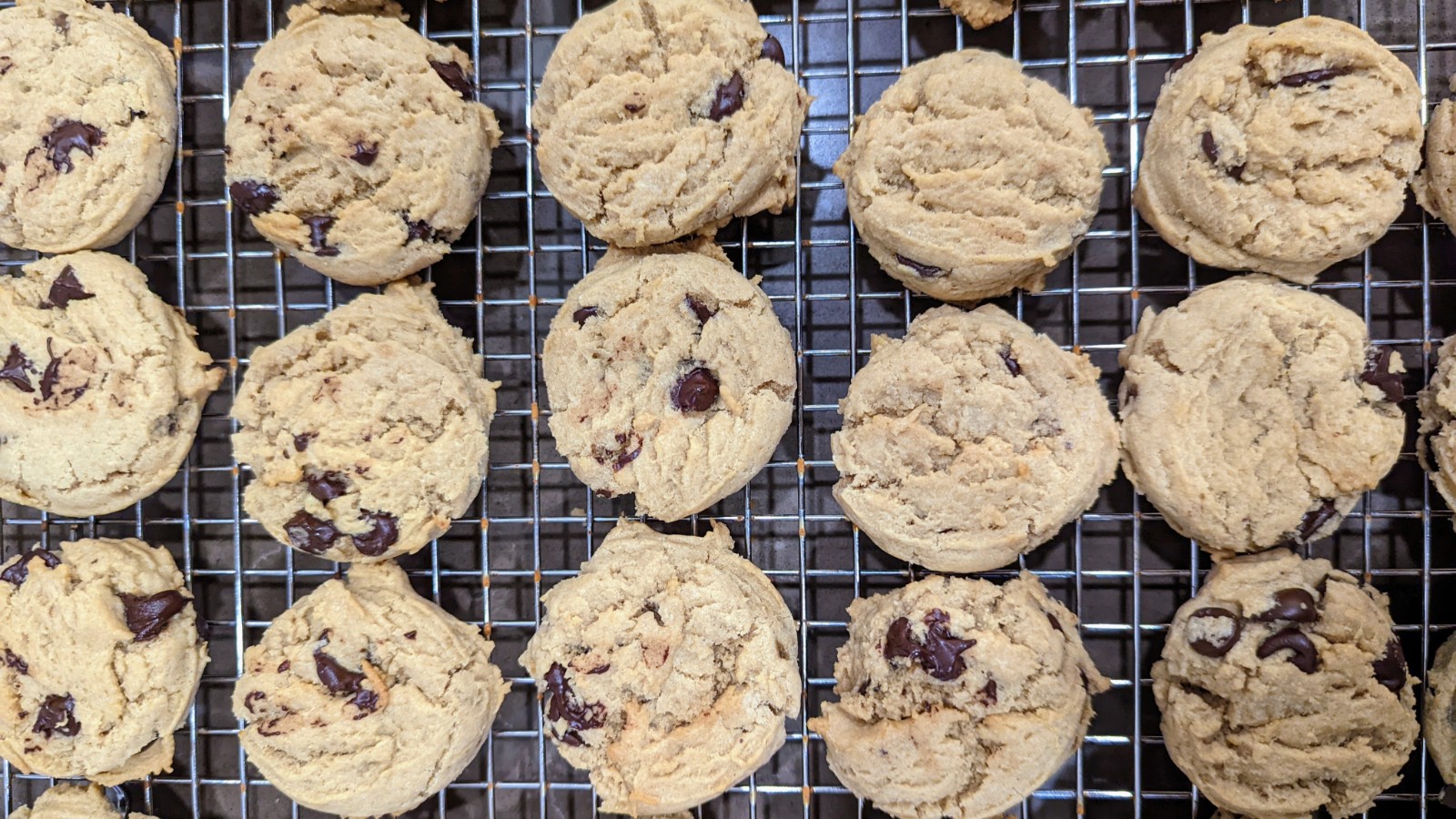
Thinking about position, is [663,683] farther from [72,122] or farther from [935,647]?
[72,122]

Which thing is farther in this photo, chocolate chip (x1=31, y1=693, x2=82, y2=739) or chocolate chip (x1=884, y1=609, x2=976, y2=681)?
chocolate chip (x1=31, y1=693, x2=82, y2=739)

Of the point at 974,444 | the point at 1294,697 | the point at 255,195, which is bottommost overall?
the point at 1294,697

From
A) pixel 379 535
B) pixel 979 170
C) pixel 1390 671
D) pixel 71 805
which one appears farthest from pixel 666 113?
pixel 71 805

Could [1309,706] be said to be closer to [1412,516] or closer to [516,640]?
[1412,516]

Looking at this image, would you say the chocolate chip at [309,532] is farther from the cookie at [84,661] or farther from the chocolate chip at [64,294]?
the chocolate chip at [64,294]

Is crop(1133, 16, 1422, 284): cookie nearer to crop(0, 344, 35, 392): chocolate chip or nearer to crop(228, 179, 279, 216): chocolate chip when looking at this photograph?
crop(228, 179, 279, 216): chocolate chip

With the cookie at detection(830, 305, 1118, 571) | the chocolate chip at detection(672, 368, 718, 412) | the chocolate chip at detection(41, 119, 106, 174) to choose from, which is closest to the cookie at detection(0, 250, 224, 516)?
the chocolate chip at detection(41, 119, 106, 174)

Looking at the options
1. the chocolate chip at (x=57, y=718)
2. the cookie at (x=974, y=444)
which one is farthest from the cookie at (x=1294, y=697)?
the chocolate chip at (x=57, y=718)
